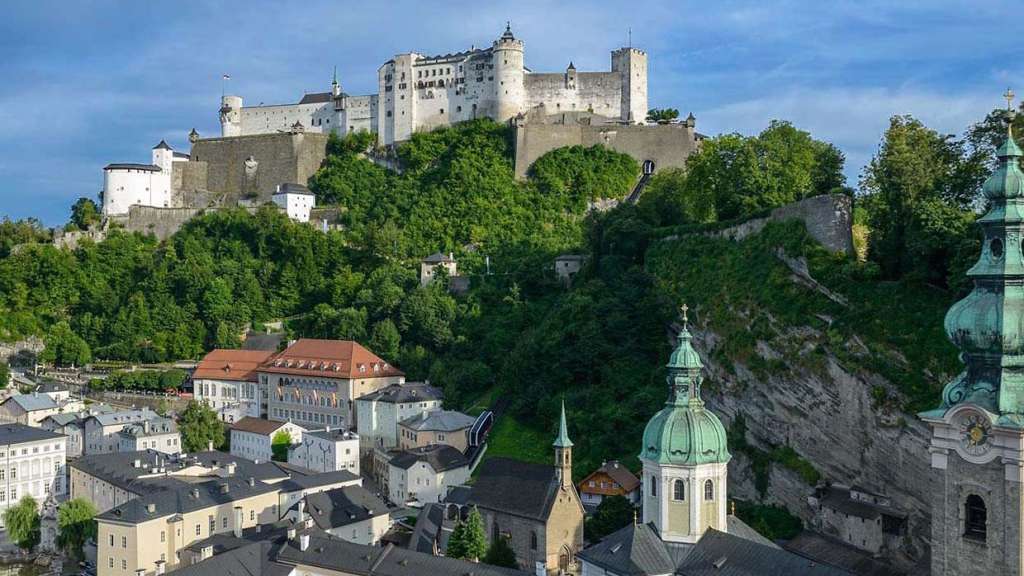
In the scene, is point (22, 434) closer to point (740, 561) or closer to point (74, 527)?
point (74, 527)

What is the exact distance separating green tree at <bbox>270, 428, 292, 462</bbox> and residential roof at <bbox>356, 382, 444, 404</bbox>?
16.6 ft

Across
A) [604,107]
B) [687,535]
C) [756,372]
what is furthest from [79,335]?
[687,535]

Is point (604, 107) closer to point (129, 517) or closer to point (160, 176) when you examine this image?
point (160, 176)

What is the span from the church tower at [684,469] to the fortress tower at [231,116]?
76456mm

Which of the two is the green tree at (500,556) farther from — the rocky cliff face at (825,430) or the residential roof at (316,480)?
the residential roof at (316,480)

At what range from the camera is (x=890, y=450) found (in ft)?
113

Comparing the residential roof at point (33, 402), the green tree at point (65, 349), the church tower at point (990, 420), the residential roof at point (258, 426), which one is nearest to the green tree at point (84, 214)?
the green tree at point (65, 349)

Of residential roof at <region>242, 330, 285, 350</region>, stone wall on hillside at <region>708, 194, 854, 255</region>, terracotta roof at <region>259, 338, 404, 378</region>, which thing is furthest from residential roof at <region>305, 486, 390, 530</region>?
residential roof at <region>242, 330, 285, 350</region>

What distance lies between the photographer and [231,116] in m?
99.5

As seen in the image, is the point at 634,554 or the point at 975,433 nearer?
the point at 975,433

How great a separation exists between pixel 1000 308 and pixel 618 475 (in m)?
Answer: 25.6

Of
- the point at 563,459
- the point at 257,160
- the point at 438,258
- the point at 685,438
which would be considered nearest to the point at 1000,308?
the point at 685,438

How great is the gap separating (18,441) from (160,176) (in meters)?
40.4

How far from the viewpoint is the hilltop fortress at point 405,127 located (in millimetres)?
85938
